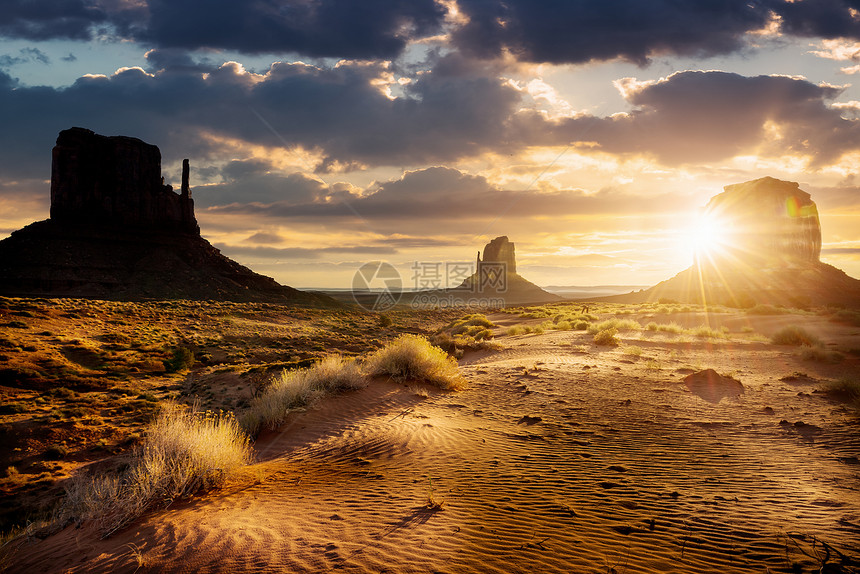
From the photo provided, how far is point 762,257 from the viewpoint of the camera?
81438mm

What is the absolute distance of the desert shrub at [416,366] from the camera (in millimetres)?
13875

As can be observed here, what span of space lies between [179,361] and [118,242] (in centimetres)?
5916

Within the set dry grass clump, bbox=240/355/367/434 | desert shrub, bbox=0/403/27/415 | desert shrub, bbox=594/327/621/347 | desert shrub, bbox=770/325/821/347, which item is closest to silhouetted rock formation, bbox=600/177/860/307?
desert shrub, bbox=770/325/821/347

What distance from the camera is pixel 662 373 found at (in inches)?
582

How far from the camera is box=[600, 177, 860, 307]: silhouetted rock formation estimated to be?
61.6 m

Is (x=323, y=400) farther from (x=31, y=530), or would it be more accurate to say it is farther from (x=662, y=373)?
(x=662, y=373)

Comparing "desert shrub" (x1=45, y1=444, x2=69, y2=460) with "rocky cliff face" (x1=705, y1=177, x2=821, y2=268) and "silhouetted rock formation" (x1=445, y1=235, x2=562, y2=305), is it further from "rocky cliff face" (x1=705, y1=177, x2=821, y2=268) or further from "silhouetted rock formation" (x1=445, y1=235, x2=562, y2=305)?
"silhouetted rock formation" (x1=445, y1=235, x2=562, y2=305)

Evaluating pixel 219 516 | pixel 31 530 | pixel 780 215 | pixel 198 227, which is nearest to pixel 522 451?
pixel 219 516

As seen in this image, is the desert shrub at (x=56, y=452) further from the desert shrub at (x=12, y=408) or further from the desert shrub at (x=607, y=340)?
the desert shrub at (x=607, y=340)

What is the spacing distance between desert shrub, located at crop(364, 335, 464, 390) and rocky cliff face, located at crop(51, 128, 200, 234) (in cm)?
7844

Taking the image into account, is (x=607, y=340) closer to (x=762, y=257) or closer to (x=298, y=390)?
(x=298, y=390)

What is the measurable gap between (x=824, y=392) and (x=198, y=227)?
92192 millimetres

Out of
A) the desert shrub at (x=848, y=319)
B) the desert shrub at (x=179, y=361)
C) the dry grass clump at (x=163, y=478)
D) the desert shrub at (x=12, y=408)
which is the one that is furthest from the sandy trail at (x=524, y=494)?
the desert shrub at (x=848, y=319)

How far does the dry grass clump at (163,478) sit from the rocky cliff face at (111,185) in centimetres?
8277
